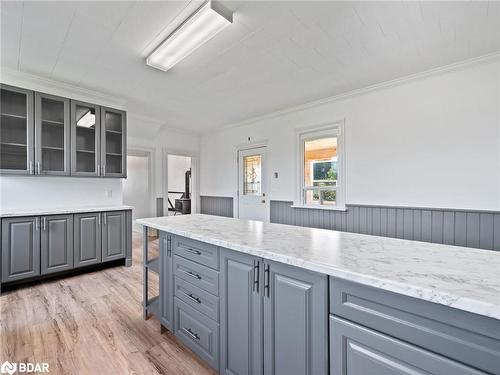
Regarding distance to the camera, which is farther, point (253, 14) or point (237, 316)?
point (253, 14)

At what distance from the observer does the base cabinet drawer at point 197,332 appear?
57.6 inches

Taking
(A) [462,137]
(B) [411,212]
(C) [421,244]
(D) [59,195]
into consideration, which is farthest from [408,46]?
(D) [59,195]

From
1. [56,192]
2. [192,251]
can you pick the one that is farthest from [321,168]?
[56,192]

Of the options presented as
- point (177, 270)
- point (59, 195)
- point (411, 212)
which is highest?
point (59, 195)

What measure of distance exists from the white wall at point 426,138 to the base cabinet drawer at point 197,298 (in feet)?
9.15

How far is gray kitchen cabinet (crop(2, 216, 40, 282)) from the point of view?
104 inches

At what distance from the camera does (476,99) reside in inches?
104

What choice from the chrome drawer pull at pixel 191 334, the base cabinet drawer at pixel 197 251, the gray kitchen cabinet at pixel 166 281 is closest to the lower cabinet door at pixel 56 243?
the gray kitchen cabinet at pixel 166 281

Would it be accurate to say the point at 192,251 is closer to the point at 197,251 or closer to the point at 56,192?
the point at 197,251

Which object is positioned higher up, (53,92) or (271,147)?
(53,92)

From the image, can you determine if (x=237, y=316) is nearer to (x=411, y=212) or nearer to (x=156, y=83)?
(x=411, y=212)

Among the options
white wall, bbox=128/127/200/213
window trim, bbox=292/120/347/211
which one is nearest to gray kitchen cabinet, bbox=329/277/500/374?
window trim, bbox=292/120/347/211

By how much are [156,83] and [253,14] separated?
1.81m

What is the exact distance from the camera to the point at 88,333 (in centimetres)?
194
